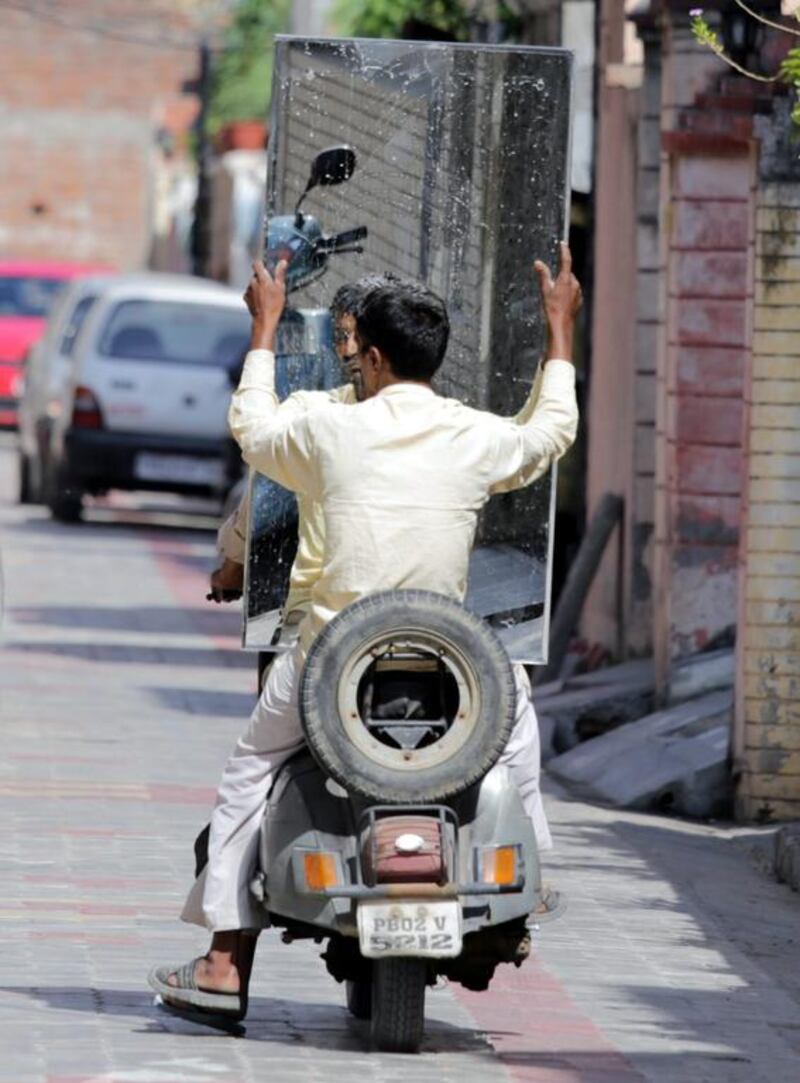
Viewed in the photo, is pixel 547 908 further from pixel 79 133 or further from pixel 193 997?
pixel 79 133

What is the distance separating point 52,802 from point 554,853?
178cm

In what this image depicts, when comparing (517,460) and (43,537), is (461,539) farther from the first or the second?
(43,537)

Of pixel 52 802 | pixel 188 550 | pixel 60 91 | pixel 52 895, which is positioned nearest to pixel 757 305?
pixel 52 802

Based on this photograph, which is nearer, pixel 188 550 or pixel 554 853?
pixel 554 853

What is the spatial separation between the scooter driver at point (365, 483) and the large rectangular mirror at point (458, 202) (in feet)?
4.33

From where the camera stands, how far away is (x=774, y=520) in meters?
11.8

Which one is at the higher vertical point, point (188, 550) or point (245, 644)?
point (245, 644)

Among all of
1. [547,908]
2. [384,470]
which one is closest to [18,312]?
[547,908]

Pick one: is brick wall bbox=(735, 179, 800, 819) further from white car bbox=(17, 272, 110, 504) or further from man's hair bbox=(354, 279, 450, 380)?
white car bbox=(17, 272, 110, 504)

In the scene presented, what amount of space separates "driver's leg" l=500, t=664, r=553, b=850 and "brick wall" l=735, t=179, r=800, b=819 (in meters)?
4.62

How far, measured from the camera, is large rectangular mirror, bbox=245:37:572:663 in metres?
8.72

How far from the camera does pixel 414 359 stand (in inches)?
281

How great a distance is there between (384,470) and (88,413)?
1923 cm

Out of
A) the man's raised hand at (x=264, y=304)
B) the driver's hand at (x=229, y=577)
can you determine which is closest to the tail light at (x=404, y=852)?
the man's raised hand at (x=264, y=304)
